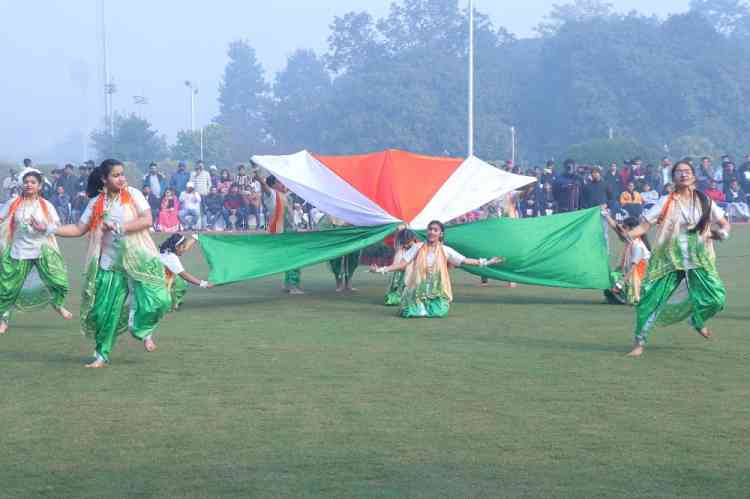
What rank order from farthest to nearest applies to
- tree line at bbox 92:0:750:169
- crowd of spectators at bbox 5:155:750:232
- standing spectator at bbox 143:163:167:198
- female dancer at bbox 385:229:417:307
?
tree line at bbox 92:0:750:169 → standing spectator at bbox 143:163:167:198 → crowd of spectators at bbox 5:155:750:232 → female dancer at bbox 385:229:417:307

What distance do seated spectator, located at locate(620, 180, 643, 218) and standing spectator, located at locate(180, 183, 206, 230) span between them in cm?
1021

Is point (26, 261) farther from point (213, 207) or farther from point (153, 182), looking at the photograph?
point (213, 207)

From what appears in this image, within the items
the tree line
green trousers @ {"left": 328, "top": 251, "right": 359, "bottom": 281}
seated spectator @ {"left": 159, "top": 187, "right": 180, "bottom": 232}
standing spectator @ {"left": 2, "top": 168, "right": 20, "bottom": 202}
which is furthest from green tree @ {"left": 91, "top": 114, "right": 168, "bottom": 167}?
green trousers @ {"left": 328, "top": 251, "right": 359, "bottom": 281}

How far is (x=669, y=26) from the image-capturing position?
63.8 metres

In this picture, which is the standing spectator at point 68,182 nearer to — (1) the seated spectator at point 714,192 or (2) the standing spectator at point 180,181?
(2) the standing spectator at point 180,181

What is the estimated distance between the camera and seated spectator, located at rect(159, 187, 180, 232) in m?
29.0

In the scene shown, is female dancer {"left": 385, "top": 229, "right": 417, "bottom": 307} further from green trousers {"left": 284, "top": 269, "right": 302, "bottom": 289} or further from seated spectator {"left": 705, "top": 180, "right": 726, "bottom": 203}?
seated spectator {"left": 705, "top": 180, "right": 726, "bottom": 203}

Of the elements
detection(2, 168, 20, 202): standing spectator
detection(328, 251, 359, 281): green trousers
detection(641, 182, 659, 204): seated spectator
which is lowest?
detection(328, 251, 359, 281): green trousers

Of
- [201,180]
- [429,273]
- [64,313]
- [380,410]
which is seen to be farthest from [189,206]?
[380,410]

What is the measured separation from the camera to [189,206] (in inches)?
1184

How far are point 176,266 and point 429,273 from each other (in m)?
2.54

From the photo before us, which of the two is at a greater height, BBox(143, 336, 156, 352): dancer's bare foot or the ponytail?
the ponytail

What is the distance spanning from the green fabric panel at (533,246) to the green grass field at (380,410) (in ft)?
5.46

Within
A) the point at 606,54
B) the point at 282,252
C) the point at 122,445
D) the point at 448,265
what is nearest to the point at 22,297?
the point at 282,252
